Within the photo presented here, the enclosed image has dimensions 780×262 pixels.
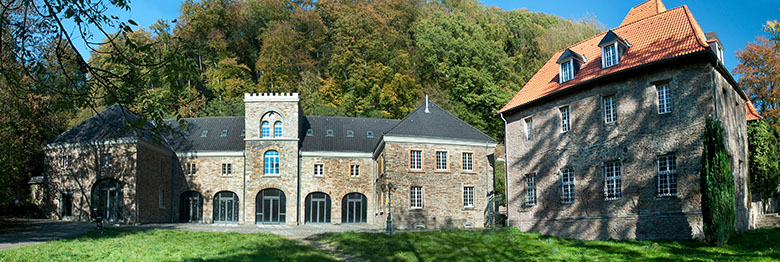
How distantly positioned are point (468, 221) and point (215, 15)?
3381 centimetres

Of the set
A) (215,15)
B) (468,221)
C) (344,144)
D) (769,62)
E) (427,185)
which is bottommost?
(468,221)

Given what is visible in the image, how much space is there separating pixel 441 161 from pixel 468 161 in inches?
63.1

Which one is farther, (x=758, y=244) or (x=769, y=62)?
(x=769, y=62)

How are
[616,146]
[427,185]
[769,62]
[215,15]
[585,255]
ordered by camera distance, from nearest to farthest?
[585,255] → [616,146] → [427,185] → [769,62] → [215,15]

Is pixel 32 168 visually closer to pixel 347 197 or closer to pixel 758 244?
pixel 347 197

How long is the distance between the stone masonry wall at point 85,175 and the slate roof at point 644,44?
19.9m

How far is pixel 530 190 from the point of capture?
24609mm

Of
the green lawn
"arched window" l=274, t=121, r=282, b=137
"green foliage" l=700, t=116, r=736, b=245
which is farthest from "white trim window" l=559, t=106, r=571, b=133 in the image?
"arched window" l=274, t=121, r=282, b=137

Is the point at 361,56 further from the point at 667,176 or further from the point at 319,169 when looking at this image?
the point at 667,176

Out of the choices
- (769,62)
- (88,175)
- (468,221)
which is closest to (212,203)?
(88,175)

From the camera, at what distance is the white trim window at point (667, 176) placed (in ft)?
59.5

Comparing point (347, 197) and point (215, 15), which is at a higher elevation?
point (215, 15)

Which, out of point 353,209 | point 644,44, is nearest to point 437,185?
point 353,209

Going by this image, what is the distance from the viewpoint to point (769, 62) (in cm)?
3497
